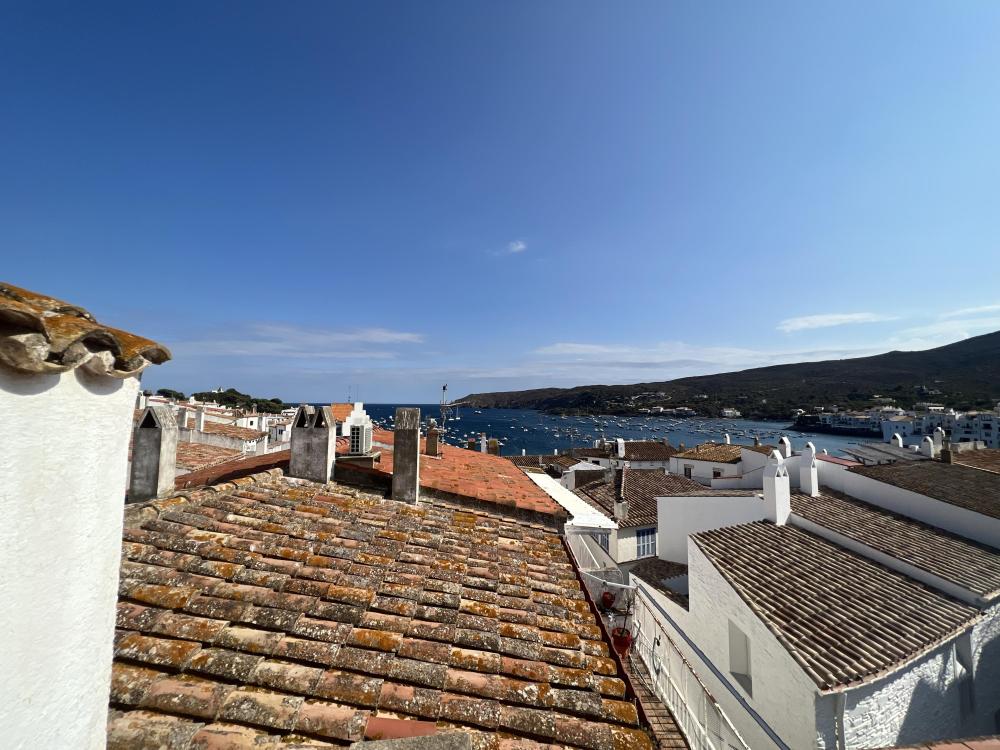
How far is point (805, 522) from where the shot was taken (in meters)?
14.6

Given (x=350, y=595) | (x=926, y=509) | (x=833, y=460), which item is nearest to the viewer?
(x=350, y=595)

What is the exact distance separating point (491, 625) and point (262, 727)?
232 centimetres

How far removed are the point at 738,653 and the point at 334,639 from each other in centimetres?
1207

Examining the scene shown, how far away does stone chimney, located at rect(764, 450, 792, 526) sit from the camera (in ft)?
48.2

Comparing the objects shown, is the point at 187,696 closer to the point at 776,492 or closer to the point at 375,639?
the point at 375,639

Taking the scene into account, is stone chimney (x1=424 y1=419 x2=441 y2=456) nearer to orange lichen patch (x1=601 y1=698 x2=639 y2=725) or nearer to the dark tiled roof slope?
orange lichen patch (x1=601 y1=698 x2=639 y2=725)

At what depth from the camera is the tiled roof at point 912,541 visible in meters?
11.0

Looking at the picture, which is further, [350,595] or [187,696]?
[350,595]

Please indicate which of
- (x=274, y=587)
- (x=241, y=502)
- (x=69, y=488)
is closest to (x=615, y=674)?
(x=274, y=587)

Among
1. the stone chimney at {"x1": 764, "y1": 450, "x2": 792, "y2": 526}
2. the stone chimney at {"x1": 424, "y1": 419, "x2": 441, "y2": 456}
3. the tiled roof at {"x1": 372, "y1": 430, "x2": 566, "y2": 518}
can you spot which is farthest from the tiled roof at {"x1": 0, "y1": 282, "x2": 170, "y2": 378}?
the stone chimney at {"x1": 764, "y1": 450, "x2": 792, "y2": 526}

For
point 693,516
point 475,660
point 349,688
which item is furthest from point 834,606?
point 349,688

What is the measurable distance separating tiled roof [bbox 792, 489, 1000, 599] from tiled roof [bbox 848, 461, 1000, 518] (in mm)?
1256

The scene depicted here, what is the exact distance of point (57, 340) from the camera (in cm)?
178

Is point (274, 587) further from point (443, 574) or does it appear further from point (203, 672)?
point (443, 574)
